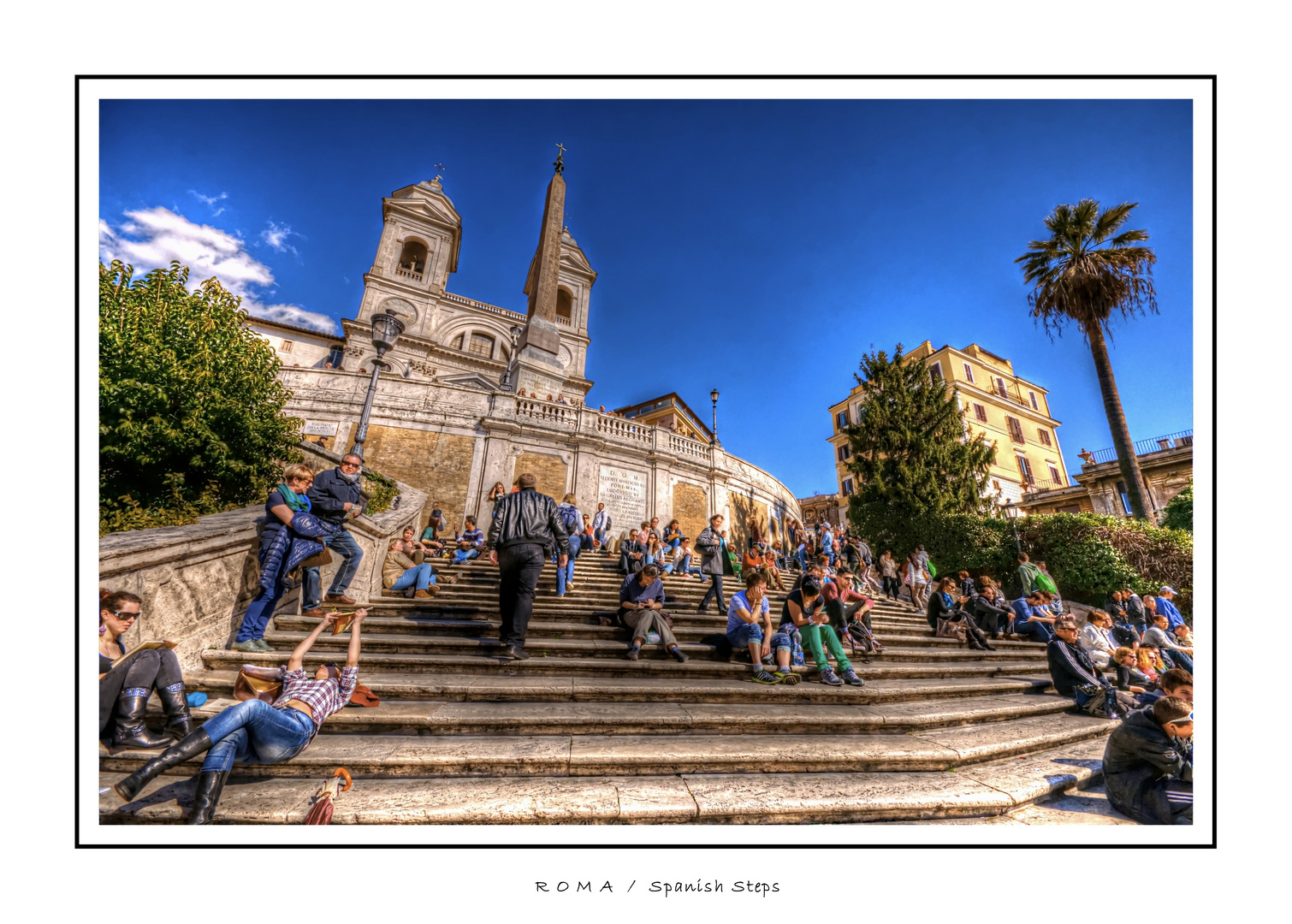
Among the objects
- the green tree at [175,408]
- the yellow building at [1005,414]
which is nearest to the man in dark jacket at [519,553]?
the green tree at [175,408]

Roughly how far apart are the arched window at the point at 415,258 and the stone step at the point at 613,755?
34495 millimetres

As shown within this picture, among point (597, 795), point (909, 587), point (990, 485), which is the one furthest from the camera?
point (990, 485)

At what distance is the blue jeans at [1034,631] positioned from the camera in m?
8.00

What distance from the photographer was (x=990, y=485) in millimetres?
24906

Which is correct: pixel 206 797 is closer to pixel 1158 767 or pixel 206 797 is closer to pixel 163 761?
pixel 163 761

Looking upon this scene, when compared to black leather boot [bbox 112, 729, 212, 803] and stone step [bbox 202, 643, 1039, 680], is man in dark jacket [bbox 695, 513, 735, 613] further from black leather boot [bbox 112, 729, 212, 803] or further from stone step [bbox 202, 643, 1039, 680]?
black leather boot [bbox 112, 729, 212, 803]

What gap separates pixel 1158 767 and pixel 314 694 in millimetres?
5021

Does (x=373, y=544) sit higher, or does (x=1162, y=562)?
(x=373, y=544)

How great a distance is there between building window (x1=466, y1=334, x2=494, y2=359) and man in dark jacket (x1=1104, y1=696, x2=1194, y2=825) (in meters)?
32.0

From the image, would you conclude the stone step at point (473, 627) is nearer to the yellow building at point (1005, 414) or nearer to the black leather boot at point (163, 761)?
the black leather boot at point (163, 761)

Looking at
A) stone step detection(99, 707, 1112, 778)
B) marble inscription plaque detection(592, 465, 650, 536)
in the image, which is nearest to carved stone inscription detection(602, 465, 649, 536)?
marble inscription plaque detection(592, 465, 650, 536)
